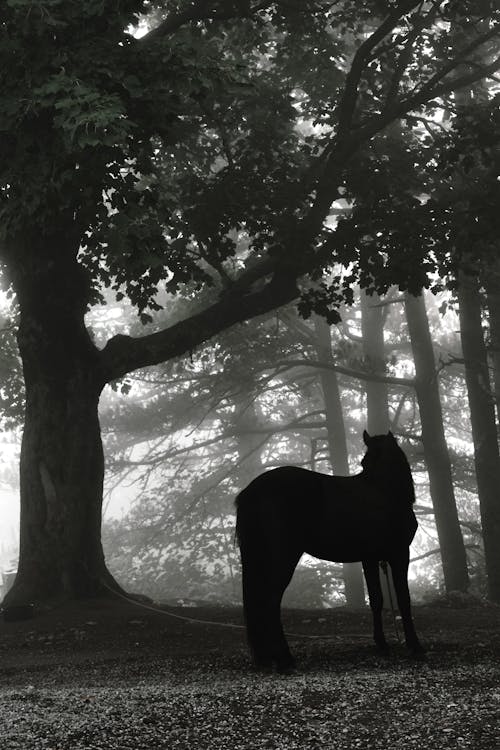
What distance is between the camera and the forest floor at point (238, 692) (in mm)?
4879

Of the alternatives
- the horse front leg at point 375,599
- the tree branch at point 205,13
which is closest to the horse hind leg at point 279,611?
the horse front leg at point 375,599

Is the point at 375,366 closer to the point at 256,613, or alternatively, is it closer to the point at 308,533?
the point at 308,533

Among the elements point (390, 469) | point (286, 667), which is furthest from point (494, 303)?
point (286, 667)

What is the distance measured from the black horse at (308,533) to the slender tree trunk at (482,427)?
379 inches

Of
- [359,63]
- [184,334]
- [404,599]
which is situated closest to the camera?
[404,599]

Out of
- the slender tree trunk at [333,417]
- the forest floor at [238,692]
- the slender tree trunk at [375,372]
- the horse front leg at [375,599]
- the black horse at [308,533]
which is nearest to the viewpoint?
the forest floor at [238,692]

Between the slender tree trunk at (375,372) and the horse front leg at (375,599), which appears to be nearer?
the horse front leg at (375,599)

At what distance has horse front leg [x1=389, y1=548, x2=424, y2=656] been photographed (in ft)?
24.4

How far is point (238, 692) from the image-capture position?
19.8 feet

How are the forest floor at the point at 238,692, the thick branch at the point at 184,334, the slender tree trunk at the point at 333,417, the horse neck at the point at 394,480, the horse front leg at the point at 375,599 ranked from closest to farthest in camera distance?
the forest floor at the point at 238,692, the horse front leg at the point at 375,599, the horse neck at the point at 394,480, the thick branch at the point at 184,334, the slender tree trunk at the point at 333,417

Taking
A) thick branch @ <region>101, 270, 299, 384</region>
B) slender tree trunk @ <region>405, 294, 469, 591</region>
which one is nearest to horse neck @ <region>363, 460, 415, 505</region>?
thick branch @ <region>101, 270, 299, 384</region>

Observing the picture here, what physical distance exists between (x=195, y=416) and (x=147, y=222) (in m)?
17.7

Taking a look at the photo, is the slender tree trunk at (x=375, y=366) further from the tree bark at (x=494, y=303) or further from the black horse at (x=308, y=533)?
the black horse at (x=308, y=533)

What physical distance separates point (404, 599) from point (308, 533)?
1.07 meters
